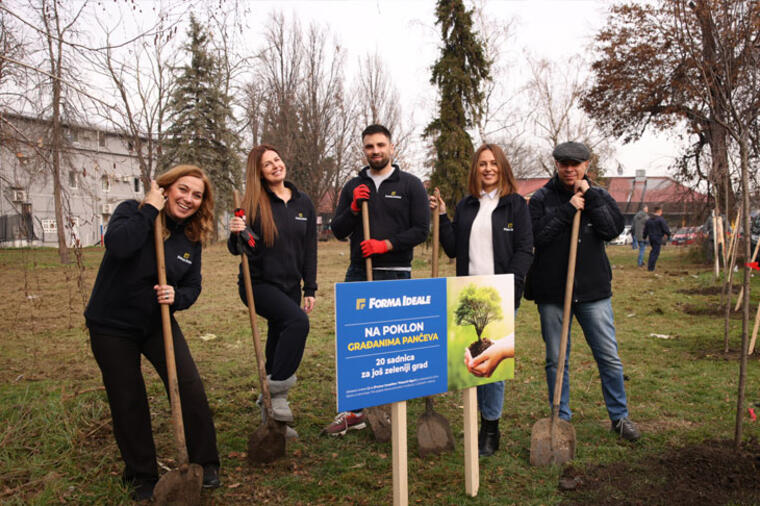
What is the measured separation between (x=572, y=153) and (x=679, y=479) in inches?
89.7

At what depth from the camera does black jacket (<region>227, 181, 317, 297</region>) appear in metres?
4.03

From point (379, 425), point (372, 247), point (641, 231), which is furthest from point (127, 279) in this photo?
point (641, 231)

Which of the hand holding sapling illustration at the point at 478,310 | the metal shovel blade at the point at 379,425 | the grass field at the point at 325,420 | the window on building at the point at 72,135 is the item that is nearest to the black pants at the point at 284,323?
the grass field at the point at 325,420

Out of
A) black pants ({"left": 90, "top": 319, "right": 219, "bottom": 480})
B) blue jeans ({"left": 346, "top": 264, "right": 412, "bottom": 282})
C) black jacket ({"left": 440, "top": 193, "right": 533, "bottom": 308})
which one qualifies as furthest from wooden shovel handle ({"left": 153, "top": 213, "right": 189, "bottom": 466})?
black jacket ({"left": 440, "top": 193, "right": 533, "bottom": 308})

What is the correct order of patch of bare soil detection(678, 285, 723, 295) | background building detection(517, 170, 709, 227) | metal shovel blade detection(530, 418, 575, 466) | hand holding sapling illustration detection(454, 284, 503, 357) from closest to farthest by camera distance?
1. hand holding sapling illustration detection(454, 284, 503, 357)
2. metal shovel blade detection(530, 418, 575, 466)
3. patch of bare soil detection(678, 285, 723, 295)
4. background building detection(517, 170, 709, 227)

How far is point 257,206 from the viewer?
4.06m

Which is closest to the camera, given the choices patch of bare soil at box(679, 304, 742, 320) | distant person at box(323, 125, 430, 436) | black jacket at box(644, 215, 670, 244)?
distant person at box(323, 125, 430, 436)

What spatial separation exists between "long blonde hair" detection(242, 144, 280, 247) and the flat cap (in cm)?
218

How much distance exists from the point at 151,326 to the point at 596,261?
3174 millimetres

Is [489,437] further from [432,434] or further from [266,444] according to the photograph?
[266,444]

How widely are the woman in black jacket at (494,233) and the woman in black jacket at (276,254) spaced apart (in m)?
1.13

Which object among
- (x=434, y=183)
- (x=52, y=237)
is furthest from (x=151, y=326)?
(x=52, y=237)

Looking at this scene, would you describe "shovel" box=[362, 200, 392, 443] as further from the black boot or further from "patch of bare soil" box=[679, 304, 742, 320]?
"patch of bare soil" box=[679, 304, 742, 320]

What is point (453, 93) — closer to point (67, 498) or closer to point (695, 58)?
point (695, 58)
